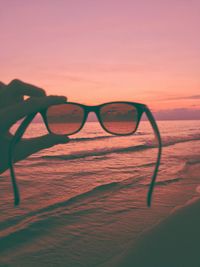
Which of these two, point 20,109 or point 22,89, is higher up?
point 22,89

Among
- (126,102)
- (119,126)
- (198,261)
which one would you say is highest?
(126,102)

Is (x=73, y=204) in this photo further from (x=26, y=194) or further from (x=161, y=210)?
(x=161, y=210)

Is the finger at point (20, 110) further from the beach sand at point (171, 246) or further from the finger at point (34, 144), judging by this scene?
the beach sand at point (171, 246)

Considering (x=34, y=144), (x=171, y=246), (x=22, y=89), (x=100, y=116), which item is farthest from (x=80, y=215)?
(x=22, y=89)

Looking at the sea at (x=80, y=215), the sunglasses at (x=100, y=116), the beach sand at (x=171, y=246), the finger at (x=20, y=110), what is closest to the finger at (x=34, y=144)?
the finger at (x=20, y=110)

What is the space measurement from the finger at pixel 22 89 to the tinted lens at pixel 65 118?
62cm

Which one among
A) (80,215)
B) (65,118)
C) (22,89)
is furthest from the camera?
(80,215)

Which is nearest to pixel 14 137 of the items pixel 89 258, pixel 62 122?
pixel 62 122

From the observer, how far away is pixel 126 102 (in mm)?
2484

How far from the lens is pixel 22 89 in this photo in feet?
5.67

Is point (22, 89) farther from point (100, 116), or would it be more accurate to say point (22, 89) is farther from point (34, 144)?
point (100, 116)

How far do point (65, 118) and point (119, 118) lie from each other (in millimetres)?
579

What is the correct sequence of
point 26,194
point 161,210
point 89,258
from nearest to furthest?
1. point 89,258
2. point 161,210
3. point 26,194

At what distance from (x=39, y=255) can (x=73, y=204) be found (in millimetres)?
2354
